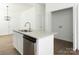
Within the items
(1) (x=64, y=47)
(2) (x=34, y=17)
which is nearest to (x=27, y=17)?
(2) (x=34, y=17)

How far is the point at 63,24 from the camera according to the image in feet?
3.66

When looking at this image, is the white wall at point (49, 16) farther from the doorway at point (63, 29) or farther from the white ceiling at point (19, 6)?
the white ceiling at point (19, 6)

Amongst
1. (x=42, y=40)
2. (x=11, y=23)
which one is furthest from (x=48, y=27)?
(x=11, y=23)

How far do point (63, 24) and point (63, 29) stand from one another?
65mm

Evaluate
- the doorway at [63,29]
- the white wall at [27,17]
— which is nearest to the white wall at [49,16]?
the doorway at [63,29]

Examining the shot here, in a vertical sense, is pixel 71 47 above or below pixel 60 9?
below

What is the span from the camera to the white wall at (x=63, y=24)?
1.08m

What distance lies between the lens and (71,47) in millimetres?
1033

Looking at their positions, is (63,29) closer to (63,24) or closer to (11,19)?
(63,24)

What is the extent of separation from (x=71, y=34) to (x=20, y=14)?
0.67 meters

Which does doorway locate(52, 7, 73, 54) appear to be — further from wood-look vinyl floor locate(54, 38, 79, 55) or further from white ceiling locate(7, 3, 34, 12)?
white ceiling locate(7, 3, 34, 12)

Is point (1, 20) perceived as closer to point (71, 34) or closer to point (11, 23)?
point (11, 23)
